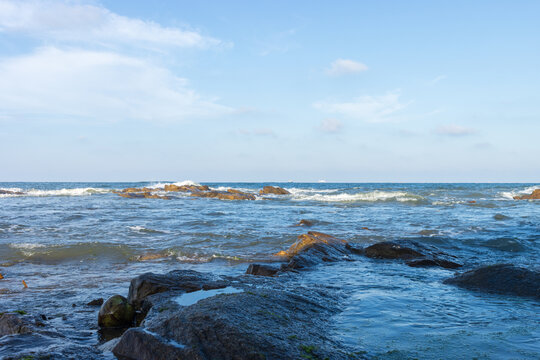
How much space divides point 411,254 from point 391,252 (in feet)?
1.43

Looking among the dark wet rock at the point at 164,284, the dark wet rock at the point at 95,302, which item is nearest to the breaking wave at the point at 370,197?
the dark wet rock at the point at 164,284

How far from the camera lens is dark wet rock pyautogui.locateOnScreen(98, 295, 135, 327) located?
14.2 ft

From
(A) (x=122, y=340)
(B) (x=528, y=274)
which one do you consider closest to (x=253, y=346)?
(A) (x=122, y=340)

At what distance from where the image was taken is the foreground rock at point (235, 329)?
292 cm

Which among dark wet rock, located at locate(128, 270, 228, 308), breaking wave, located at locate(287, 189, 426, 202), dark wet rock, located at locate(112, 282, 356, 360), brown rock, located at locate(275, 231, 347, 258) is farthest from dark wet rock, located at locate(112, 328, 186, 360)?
breaking wave, located at locate(287, 189, 426, 202)

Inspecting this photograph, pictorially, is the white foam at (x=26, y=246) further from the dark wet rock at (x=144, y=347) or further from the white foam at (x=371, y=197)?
the white foam at (x=371, y=197)

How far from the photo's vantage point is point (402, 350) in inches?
130

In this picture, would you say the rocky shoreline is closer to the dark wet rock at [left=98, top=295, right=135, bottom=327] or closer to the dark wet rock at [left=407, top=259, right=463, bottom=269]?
the dark wet rock at [left=98, top=295, right=135, bottom=327]

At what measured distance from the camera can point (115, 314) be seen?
14.2 feet

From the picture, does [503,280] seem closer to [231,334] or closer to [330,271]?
[330,271]

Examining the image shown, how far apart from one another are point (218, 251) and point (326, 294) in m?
5.25

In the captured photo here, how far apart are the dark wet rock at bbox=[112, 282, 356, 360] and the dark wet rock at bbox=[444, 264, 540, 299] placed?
3012 mm

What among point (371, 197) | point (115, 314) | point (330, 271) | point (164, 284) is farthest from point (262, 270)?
point (371, 197)

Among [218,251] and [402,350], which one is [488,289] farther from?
[218,251]
